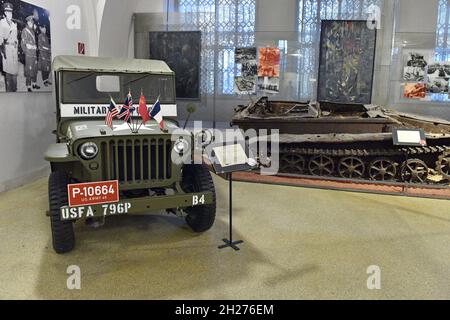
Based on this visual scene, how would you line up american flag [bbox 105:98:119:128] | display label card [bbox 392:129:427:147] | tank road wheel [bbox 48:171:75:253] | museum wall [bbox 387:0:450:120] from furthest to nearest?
museum wall [bbox 387:0:450:120]
display label card [bbox 392:129:427:147]
american flag [bbox 105:98:119:128]
tank road wheel [bbox 48:171:75:253]

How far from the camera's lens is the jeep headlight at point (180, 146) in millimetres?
4074

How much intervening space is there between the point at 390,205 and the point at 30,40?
5.91 meters

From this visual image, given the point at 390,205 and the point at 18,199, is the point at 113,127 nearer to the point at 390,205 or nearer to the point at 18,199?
the point at 18,199

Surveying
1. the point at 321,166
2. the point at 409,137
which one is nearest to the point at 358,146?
the point at 321,166

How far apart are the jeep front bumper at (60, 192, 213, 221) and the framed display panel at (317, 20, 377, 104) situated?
674 cm

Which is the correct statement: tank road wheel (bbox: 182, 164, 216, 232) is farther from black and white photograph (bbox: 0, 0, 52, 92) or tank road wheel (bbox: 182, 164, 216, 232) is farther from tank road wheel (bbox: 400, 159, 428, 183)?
tank road wheel (bbox: 400, 159, 428, 183)

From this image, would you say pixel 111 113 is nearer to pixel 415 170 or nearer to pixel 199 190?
pixel 199 190

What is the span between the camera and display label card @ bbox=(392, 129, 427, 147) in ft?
21.0

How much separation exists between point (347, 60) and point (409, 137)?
3801 mm

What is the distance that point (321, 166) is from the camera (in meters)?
7.11

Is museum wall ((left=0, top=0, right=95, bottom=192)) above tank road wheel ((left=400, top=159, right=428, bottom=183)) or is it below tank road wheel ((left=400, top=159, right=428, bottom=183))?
above

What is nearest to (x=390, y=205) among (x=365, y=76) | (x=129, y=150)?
(x=129, y=150)

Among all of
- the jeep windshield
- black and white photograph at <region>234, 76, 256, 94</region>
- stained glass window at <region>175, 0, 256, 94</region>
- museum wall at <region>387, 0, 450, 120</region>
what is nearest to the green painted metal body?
the jeep windshield
